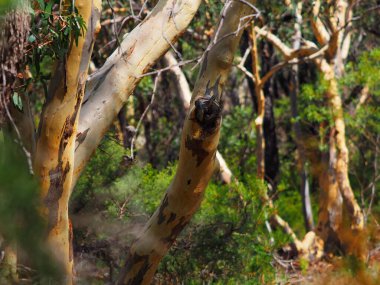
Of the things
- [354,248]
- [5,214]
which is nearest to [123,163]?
[354,248]

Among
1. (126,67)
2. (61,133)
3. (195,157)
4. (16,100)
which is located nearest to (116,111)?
(126,67)

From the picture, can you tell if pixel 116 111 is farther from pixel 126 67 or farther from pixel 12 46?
pixel 12 46

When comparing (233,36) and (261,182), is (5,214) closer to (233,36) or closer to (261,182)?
(233,36)

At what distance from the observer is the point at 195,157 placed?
575 centimetres

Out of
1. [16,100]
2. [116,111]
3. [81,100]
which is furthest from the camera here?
[116,111]

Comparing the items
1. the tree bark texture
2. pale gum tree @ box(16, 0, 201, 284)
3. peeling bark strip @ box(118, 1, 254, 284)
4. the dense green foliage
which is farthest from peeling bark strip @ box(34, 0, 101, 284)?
peeling bark strip @ box(118, 1, 254, 284)

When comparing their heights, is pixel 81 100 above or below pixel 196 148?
above

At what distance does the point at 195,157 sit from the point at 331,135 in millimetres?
8229

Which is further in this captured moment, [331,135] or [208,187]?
[331,135]

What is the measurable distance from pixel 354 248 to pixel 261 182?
665 centimetres

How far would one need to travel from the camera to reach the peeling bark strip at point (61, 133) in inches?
222

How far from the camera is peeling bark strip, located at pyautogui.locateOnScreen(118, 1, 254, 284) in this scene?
5.52 meters

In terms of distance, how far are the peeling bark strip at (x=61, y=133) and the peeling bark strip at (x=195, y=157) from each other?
708mm

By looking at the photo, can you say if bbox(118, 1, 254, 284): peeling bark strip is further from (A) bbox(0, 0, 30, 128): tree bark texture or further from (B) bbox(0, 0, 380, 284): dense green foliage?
(A) bbox(0, 0, 30, 128): tree bark texture
